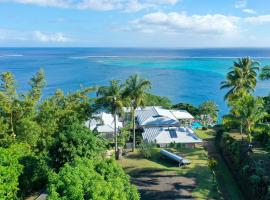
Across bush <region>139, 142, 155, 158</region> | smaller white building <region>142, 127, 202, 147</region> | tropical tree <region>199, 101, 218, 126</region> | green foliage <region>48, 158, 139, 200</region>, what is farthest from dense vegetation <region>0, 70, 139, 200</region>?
tropical tree <region>199, 101, 218, 126</region>

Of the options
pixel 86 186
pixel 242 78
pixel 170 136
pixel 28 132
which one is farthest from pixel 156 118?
pixel 86 186

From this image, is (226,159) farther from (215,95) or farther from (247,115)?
(215,95)

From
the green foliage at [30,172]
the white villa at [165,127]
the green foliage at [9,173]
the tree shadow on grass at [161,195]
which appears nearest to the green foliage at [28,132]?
the green foliage at [30,172]

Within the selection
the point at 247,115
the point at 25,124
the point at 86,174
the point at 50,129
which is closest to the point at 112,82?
the point at 50,129

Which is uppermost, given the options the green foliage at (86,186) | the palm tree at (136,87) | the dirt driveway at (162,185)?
the palm tree at (136,87)

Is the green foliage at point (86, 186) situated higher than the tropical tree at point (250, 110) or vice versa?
the tropical tree at point (250, 110)

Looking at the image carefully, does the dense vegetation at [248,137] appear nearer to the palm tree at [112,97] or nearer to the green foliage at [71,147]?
the palm tree at [112,97]
